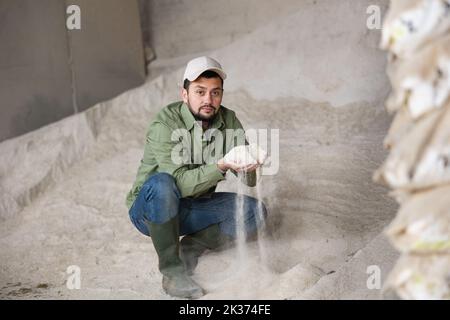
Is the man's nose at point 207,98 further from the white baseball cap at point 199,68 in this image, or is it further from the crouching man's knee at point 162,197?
the crouching man's knee at point 162,197

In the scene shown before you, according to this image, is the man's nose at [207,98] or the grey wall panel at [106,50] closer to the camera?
the man's nose at [207,98]

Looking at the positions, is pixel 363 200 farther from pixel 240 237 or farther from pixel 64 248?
pixel 64 248

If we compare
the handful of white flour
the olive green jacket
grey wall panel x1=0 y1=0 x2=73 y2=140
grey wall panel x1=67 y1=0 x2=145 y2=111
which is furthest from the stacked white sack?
grey wall panel x1=67 y1=0 x2=145 y2=111

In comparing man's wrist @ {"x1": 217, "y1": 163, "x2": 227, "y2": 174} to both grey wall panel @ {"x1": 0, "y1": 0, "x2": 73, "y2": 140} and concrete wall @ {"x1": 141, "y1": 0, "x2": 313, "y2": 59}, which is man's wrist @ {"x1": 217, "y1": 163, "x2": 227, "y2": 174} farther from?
concrete wall @ {"x1": 141, "y1": 0, "x2": 313, "y2": 59}

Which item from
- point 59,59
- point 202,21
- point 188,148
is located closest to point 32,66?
point 59,59

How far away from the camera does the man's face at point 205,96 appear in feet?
7.54

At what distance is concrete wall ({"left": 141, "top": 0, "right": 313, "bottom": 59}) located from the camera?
4.57 meters

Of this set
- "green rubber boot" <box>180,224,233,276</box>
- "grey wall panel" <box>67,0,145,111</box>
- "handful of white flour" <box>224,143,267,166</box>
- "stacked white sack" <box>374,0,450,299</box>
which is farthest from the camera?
"grey wall panel" <box>67,0,145,111</box>

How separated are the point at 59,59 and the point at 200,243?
2102 mm

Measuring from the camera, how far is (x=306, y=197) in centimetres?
303

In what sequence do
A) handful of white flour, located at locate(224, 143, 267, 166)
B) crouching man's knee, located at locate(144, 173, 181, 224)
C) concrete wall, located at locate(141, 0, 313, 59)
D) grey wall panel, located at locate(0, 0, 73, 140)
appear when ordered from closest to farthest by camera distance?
handful of white flour, located at locate(224, 143, 267, 166) → crouching man's knee, located at locate(144, 173, 181, 224) → grey wall panel, located at locate(0, 0, 73, 140) → concrete wall, located at locate(141, 0, 313, 59)

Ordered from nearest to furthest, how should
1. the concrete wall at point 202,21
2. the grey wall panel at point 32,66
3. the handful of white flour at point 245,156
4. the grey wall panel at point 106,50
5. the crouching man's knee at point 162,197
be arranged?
the handful of white flour at point 245,156, the crouching man's knee at point 162,197, the grey wall panel at point 32,66, the grey wall panel at point 106,50, the concrete wall at point 202,21

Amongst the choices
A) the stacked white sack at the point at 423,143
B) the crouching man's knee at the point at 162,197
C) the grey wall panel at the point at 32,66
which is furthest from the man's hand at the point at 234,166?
the grey wall panel at the point at 32,66

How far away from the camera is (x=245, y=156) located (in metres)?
2.06
